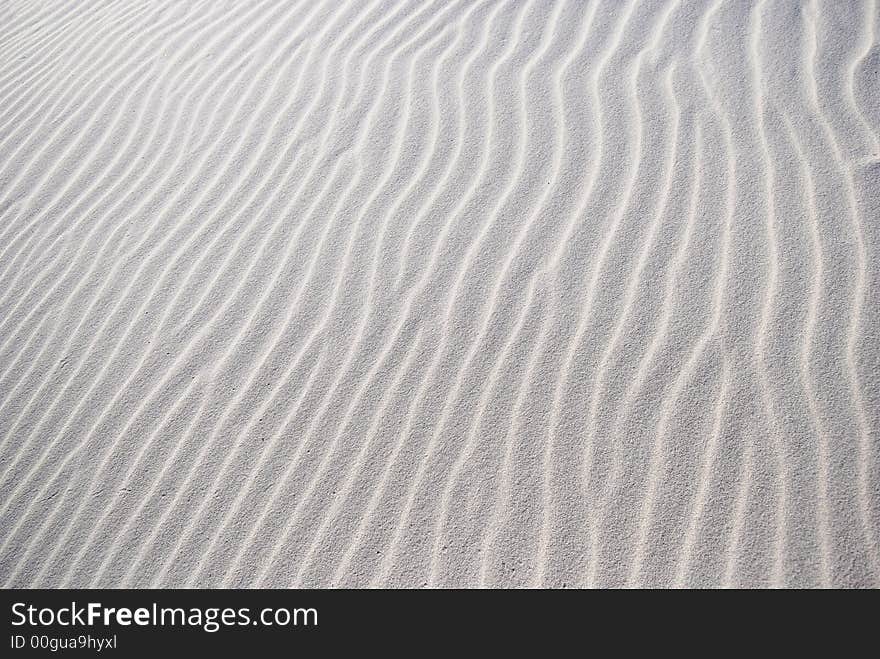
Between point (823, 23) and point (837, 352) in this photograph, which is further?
point (823, 23)

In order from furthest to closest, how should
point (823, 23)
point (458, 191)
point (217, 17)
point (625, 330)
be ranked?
point (217, 17)
point (823, 23)
point (458, 191)
point (625, 330)

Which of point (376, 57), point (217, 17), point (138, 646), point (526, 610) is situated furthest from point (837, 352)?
point (217, 17)

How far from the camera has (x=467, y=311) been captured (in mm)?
2736

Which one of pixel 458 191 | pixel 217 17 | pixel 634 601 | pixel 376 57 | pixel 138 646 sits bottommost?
pixel 634 601

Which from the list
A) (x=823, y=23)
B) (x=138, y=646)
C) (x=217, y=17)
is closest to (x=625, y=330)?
(x=138, y=646)

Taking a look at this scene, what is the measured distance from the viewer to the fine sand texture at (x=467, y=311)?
7.20 feet

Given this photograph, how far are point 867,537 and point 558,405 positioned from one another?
0.99 metres

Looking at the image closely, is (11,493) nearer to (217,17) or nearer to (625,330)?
(625,330)

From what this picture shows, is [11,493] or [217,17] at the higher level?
[217,17]

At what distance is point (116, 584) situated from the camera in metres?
2.29

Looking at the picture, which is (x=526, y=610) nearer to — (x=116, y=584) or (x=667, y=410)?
(x=667, y=410)

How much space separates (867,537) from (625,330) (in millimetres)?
999

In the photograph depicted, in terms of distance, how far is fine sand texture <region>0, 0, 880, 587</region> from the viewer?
2195 millimetres

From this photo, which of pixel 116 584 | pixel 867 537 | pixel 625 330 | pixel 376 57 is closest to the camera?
pixel 867 537
